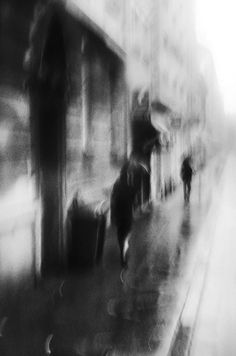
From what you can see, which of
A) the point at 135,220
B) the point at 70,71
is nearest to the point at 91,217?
the point at 135,220

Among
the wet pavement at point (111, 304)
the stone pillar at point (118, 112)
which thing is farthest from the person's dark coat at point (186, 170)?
the stone pillar at point (118, 112)

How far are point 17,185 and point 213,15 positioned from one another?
175cm

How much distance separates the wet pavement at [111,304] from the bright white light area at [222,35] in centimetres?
96

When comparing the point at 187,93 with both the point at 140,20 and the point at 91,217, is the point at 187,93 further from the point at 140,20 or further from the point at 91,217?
the point at 91,217

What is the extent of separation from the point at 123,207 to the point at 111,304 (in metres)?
0.74

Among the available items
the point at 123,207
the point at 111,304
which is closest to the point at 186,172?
the point at 123,207

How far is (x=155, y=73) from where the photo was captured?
381 centimetres

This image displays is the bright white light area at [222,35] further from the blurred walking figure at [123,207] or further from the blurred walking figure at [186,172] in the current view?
the blurred walking figure at [123,207]

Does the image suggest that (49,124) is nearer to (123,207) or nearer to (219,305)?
(123,207)

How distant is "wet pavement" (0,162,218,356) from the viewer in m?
3.18

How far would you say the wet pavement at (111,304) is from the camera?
3.18m

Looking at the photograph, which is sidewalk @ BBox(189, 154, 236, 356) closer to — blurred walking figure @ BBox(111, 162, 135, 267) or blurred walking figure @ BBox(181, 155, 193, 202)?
blurred walking figure @ BBox(181, 155, 193, 202)

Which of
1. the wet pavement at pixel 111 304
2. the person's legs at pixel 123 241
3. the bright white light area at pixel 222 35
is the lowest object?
the wet pavement at pixel 111 304

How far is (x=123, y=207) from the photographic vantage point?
4.03 metres
